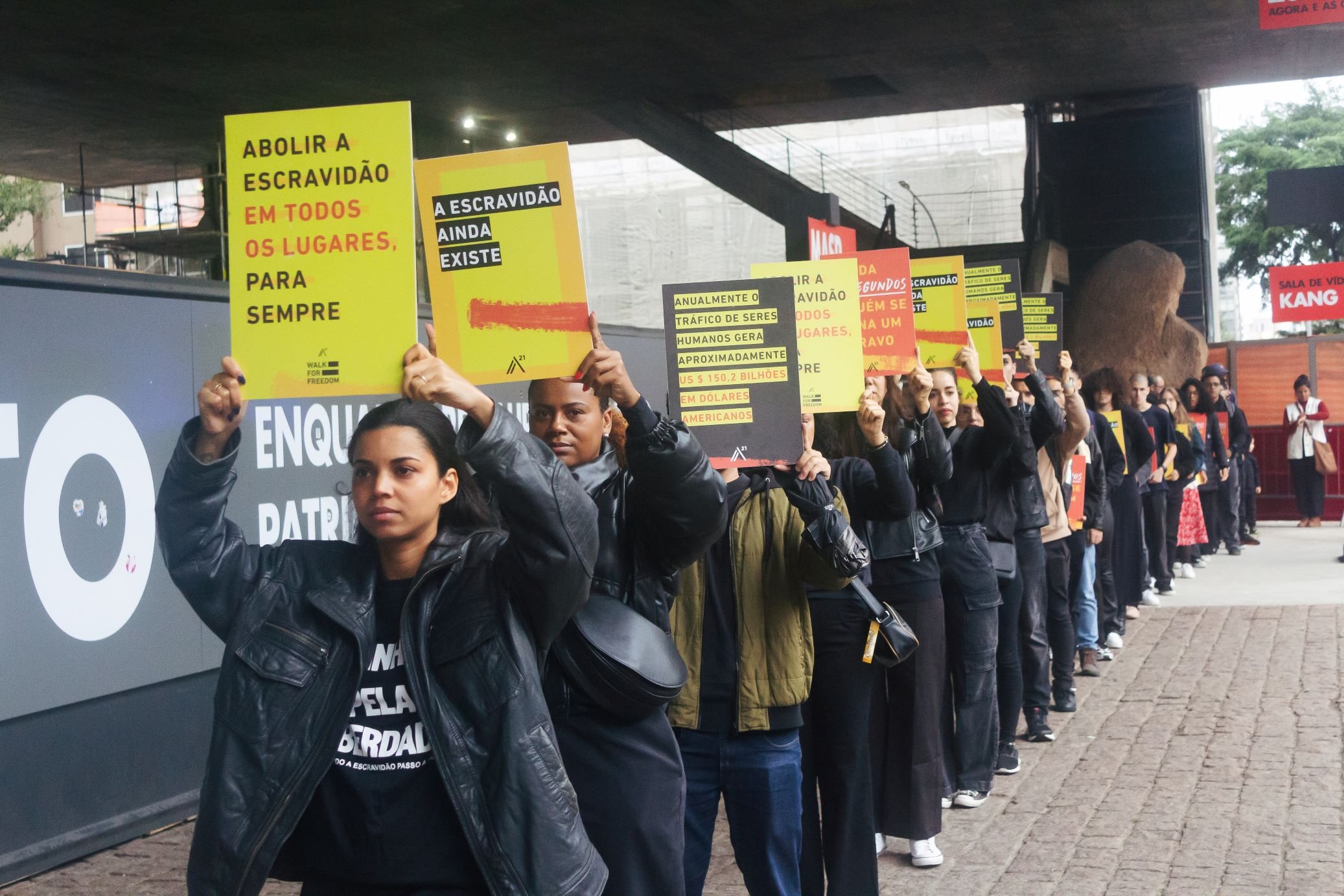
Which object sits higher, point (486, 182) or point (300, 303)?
point (486, 182)

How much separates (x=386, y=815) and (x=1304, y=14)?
10.2 metres

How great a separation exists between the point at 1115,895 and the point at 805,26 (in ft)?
55.4

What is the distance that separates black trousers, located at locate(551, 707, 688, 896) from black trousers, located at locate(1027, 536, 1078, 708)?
637 centimetres

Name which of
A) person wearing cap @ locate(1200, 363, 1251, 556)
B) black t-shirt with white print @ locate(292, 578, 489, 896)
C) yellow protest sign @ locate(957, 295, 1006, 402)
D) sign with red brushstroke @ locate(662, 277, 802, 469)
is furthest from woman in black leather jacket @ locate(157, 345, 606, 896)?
person wearing cap @ locate(1200, 363, 1251, 556)

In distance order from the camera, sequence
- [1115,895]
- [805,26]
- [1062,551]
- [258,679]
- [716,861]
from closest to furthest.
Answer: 1. [258,679]
2. [1115,895]
3. [716,861]
4. [1062,551]
5. [805,26]

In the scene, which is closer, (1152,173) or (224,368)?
(224,368)

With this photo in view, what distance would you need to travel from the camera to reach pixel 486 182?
Result: 3203mm

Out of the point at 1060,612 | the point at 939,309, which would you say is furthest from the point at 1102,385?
the point at 939,309

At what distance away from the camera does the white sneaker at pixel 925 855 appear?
20.2 feet

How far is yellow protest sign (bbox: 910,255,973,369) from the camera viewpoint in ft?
22.9

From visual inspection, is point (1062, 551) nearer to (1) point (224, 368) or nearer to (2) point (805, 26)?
(1) point (224, 368)

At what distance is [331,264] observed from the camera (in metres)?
3.08

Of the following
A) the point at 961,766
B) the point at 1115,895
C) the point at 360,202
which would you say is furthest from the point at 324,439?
the point at 360,202

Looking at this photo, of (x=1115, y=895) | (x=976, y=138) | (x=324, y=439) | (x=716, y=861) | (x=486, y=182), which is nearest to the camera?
(x=486, y=182)
